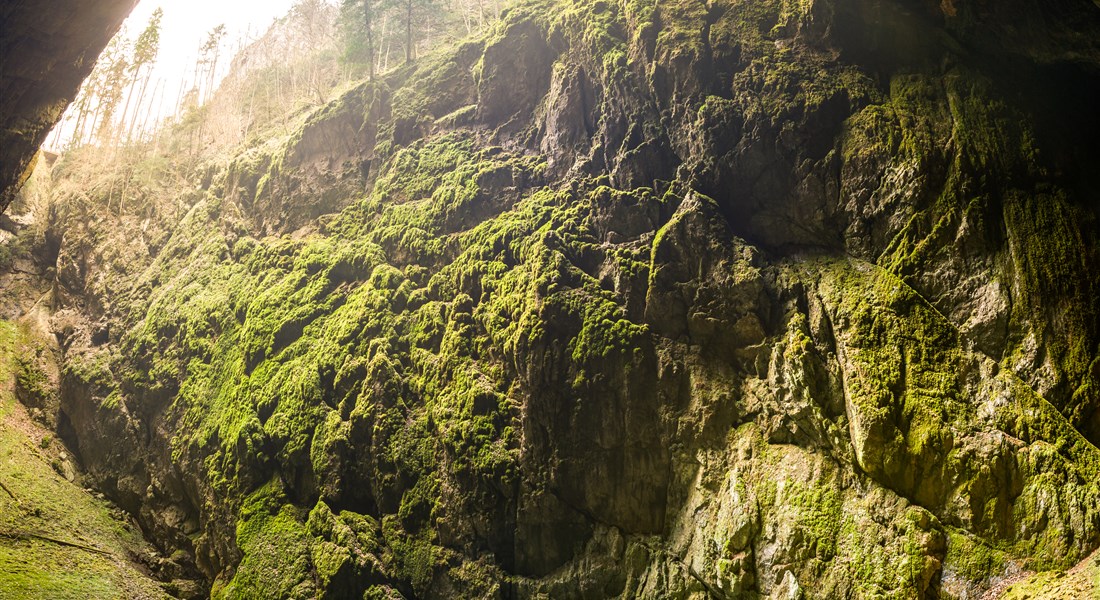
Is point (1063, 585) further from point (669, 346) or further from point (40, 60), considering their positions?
point (40, 60)

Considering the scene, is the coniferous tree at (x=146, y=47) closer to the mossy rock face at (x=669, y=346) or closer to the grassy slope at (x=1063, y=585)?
the mossy rock face at (x=669, y=346)

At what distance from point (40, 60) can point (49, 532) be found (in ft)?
33.9

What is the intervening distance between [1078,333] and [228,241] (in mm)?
20247

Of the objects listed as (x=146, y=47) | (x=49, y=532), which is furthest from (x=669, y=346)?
(x=146, y=47)

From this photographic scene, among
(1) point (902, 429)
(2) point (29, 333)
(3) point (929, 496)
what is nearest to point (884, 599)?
(3) point (929, 496)

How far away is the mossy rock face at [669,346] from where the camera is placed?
8609 mm

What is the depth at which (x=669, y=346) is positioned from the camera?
1110 centimetres

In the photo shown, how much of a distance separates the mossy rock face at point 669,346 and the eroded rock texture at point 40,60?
5651 mm

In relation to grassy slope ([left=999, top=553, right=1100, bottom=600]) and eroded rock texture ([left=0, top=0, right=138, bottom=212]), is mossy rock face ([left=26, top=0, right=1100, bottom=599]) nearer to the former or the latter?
grassy slope ([left=999, top=553, right=1100, bottom=600])

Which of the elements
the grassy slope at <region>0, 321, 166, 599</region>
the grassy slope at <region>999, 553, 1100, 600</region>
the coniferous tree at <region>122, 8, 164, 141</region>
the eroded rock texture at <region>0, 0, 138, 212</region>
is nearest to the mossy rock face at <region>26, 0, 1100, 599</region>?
the grassy slope at <region>999, 553, 1100, 600</region>

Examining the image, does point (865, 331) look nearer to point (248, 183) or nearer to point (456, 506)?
point (456, 506)

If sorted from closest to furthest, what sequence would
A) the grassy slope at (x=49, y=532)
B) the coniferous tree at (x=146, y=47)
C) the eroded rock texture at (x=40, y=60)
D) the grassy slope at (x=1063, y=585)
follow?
the grassy slope at (x=1063, y=585)
the eroded rock texture at (x=40, y=60)
the grassy slope at (x=49, y=532)
the coniferous tree at (x=146, y=47)

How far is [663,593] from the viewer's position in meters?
9.80

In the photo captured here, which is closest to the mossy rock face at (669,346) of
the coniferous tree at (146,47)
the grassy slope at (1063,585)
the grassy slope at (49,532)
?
the grassy slope at (1063,585)
